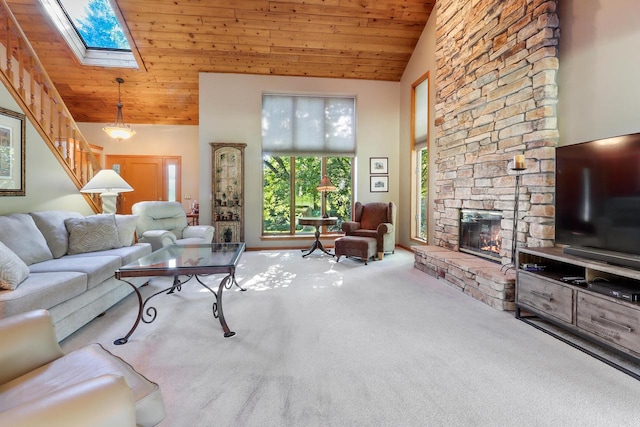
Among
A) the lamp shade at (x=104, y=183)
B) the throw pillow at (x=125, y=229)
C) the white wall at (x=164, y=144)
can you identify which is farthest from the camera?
the white wall at (x=164, y=144)

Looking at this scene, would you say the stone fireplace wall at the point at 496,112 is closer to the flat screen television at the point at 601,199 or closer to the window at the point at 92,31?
the flat screen television at the point at 601,199

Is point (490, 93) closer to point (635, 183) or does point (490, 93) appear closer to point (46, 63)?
point (635, 183)

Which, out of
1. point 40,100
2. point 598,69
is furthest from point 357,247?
point 40,100

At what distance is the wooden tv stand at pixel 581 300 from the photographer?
1941 mm

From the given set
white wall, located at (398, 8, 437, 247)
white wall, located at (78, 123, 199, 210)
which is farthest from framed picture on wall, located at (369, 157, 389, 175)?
white wall, located at (78, 123, 199, 210)

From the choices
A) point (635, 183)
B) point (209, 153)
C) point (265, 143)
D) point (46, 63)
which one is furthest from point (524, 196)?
point (46, 63)

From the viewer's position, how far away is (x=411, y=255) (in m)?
5.79

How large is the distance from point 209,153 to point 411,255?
4.31 m

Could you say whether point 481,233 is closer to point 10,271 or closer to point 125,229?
point 125,229

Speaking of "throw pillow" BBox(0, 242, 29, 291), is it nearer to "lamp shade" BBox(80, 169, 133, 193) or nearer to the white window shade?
"lamp shade" BBox(80, 169, 133, 193)

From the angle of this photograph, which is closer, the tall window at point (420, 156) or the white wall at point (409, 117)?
the white wall at point (409, 117)

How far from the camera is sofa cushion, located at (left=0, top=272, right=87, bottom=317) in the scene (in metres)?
1.94

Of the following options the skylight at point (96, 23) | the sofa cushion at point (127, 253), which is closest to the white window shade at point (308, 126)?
the skylight at point (96, 23)

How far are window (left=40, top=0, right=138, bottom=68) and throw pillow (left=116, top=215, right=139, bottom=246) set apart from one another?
342 centimetres
